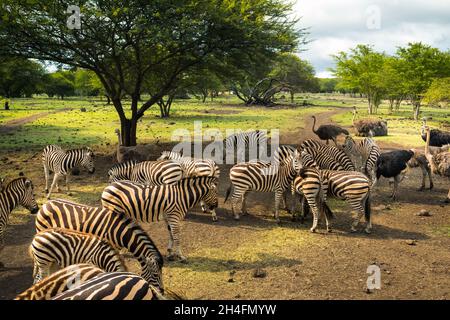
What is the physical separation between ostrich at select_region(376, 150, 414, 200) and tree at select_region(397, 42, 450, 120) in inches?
1342

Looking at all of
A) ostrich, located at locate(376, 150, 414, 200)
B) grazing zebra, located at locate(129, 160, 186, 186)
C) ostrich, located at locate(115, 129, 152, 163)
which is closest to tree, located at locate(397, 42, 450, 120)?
ostrich, located at locate(376, 150, 414, 200)

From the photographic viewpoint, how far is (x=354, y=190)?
10555 millimetres

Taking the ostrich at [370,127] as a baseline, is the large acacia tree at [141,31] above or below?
above

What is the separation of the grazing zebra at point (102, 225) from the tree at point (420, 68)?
44.1m

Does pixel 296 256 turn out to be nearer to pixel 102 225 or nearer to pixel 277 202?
pixel 277 202

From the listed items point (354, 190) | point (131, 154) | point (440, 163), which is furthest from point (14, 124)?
point (440, 163)

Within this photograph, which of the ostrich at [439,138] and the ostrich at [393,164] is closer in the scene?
the ostrich at [393,164]

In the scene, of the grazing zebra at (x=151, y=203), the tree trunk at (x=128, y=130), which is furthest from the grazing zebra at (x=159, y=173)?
the tree trunk at (x=128, y=130)

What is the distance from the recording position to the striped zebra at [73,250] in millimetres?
6344

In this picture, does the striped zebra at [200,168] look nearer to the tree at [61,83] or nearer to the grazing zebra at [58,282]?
the grazing zebra at [58,282]

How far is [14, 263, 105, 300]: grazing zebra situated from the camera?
483 cm

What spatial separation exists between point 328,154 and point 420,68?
3829 cm
